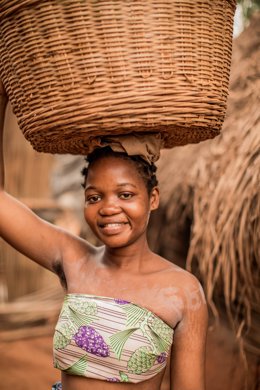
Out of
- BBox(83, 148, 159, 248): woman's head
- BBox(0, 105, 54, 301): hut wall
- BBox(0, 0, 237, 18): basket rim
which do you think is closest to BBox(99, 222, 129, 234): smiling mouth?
BBox(83, 148, 159, 248): woman's head

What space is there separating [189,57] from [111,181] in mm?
529

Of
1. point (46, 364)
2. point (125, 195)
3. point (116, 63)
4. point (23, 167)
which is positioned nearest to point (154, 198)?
point (125, 195)

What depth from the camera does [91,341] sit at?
1981 millimetres

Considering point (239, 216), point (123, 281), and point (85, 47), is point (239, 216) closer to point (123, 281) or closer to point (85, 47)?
point (123, 281)

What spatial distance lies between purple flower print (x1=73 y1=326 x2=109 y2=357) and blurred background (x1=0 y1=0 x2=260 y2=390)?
0.82 meters

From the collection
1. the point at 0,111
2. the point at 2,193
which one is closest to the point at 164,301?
the point at 2,193

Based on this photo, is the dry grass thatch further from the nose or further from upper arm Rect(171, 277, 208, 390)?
the nose

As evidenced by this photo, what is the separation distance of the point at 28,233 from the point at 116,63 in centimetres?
82

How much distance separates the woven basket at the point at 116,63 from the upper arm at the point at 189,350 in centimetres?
68

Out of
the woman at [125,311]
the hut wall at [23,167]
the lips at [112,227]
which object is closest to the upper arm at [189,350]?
the woman at [125,311]

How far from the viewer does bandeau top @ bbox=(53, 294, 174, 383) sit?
6.47 feet

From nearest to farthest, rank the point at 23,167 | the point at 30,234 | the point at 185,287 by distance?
the point at 185,287 → the point at 30,234 → the point at 23,167

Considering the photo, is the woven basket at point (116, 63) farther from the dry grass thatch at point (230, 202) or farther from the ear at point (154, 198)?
the dry grass thatch at point (230, 202)

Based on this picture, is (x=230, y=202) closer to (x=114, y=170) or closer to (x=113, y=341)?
(x=114, y=170)
